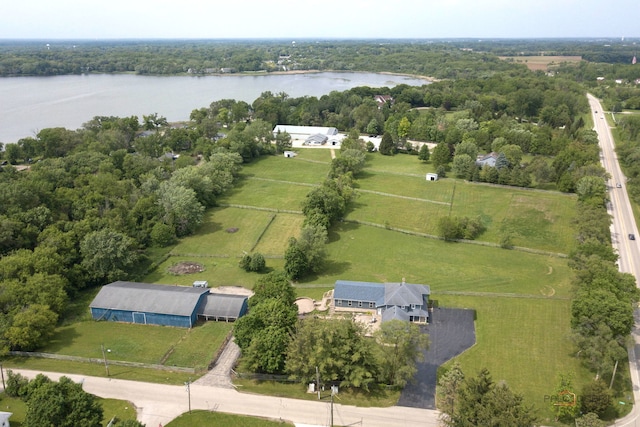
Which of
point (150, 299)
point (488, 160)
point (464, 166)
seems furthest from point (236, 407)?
point (488, 160)

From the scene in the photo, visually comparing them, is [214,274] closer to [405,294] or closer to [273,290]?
[273,290]

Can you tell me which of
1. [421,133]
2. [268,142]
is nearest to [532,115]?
[421,133]

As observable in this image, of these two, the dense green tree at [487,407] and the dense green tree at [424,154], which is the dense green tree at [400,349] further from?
the dense green tree at [424,154]

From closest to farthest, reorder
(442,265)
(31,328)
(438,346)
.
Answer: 1. (31,328)
2. (438,346)
3. (442,265)

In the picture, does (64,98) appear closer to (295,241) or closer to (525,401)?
(295,241)

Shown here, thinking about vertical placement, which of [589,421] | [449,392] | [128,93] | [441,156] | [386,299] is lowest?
[386,299]

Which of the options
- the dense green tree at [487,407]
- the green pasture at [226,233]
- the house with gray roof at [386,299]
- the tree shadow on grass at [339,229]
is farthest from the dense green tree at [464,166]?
the dense green tree at [487,407]
